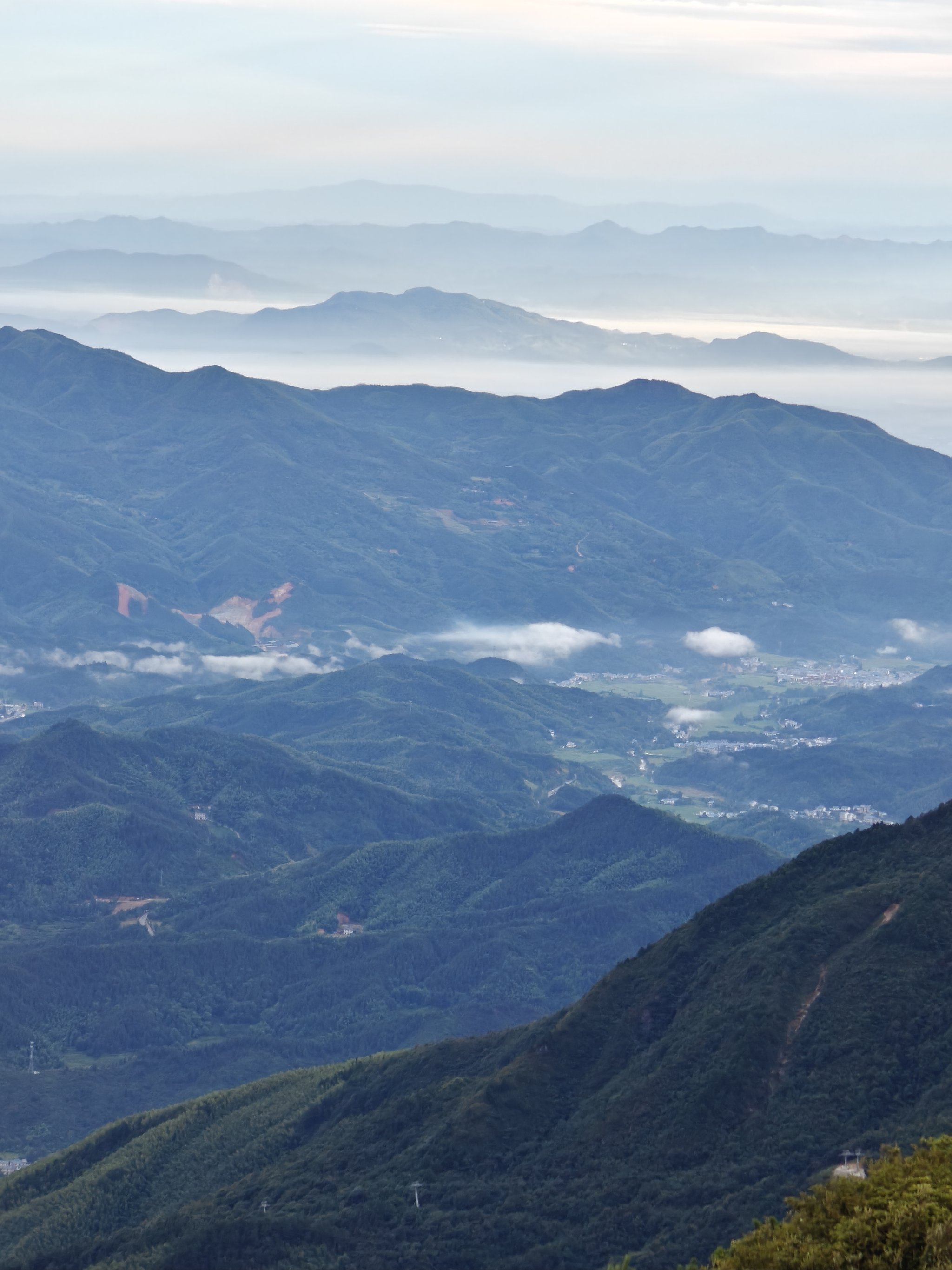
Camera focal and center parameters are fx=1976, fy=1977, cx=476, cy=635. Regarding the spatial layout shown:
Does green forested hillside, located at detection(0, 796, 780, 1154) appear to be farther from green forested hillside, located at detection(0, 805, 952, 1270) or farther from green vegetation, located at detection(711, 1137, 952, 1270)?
green vegetation, located at detection(711, 1137, 952, 1270)

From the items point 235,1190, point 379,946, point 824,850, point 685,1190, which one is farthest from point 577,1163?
point 379,946

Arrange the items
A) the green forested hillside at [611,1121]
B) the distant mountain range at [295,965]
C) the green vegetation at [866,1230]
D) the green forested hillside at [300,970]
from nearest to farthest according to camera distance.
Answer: the green vegetation at [866,1230], the green forested hillside at [611,1121], the green forested hillside at [300,970], the distant mountain range at [295,965]

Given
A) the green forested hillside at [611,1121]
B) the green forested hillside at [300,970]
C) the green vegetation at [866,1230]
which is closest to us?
the green vegetation at [866,1230]

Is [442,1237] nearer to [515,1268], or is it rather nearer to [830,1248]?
[515,1268]

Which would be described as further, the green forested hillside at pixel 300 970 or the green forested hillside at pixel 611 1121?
the green forested hillside at pixel 300 970

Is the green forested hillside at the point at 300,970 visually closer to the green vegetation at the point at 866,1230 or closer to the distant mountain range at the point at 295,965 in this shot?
the distant mountain range at the point at 295,965

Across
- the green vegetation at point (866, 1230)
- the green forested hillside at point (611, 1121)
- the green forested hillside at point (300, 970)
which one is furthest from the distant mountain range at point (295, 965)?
the green vegetation at point (866, 1230)
